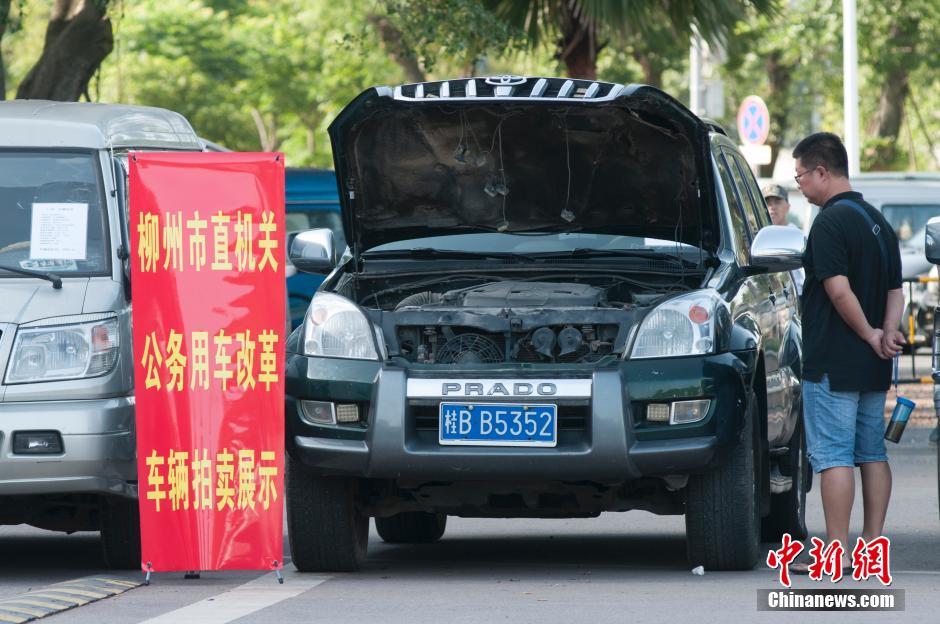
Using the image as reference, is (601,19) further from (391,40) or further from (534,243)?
(391,40)

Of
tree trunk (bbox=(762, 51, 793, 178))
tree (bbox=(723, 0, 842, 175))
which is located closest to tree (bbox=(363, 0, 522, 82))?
tree (bbox=(723, 0, 842, 175))

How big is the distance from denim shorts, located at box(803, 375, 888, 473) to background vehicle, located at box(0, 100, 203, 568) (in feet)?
8.84

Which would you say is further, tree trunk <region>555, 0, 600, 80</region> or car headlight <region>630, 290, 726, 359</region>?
tree trunk <region>555, 0, 600, 80</region>

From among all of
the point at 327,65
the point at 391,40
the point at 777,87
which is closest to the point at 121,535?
the point at 391,40

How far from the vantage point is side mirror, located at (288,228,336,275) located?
7.98 metres

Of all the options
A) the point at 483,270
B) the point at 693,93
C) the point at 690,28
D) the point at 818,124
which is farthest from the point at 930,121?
the point at 483,270

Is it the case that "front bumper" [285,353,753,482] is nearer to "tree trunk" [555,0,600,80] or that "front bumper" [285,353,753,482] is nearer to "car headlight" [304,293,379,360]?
"car headlight" [304,293,379,360]

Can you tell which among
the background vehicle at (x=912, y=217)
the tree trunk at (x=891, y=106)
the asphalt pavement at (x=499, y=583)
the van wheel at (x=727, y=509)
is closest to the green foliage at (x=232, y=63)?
the tree trunk at (x=891, y=106)

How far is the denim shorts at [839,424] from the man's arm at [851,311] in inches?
8.8

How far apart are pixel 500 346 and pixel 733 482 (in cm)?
105

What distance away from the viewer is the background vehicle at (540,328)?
22.9 ft

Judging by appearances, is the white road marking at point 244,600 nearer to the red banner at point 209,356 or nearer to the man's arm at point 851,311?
the red banner at point 209,356

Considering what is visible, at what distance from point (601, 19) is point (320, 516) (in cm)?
861

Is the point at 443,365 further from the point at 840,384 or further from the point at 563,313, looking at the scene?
the point at 840,384
